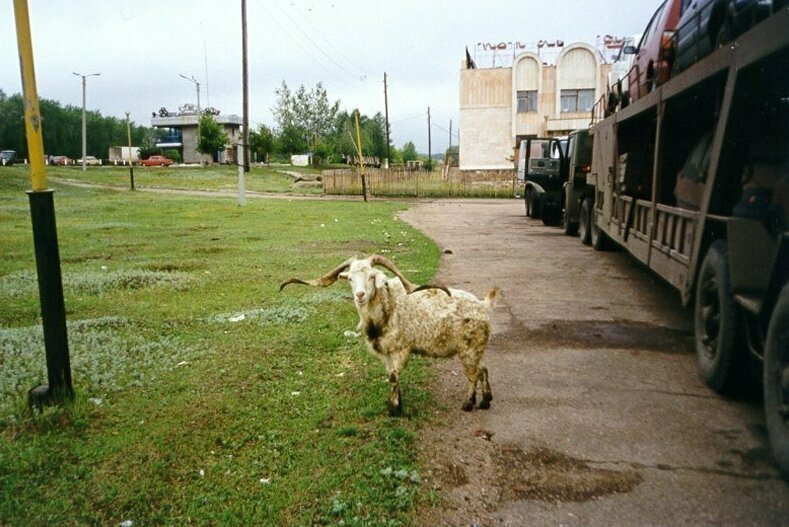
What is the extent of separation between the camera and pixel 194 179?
52.0 metres

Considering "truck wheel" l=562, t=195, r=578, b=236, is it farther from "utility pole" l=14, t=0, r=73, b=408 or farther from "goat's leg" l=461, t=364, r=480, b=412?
"utility pole" l=14, t=0, r=73, b=408

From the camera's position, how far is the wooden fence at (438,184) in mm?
38188

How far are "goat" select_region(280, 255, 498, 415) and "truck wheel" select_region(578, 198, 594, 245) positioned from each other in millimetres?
10376

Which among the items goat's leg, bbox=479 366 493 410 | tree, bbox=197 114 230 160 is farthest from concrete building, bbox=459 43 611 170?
goat's leg, bbox=479 366 493 410

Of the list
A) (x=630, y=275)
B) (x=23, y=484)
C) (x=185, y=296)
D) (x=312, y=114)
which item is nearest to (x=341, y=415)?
(x=23, y=484)

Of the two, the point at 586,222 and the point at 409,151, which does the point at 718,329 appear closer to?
the point at 586,222

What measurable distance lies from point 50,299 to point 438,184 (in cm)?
3504

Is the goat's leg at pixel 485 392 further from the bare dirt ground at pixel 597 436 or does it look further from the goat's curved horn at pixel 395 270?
the goat's curved horn at pixel 395 270

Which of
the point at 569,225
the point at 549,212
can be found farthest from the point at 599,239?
the point at 549,212

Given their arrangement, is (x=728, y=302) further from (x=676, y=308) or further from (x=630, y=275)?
(x=630, y=275)

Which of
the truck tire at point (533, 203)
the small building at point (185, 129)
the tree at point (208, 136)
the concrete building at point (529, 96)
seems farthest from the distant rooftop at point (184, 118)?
the truck tire at point (533, 203)

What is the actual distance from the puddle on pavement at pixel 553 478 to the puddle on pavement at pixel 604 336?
2.62 meters

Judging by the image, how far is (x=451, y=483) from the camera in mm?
3797

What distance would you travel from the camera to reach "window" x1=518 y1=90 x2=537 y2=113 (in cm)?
4919
